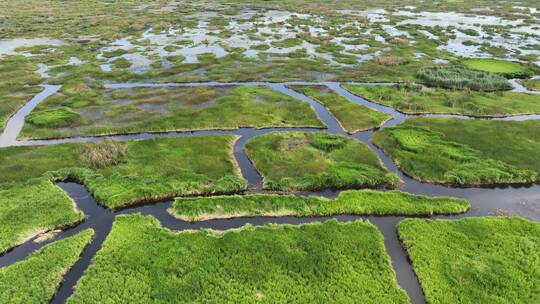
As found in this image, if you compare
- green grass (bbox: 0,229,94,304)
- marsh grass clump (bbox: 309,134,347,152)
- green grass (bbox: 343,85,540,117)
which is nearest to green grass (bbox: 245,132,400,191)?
marsh grass clump (bbox: 309,134,347,152)

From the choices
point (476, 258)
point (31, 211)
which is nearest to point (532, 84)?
point (476, 258)

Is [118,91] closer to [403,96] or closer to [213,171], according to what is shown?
[213,171]

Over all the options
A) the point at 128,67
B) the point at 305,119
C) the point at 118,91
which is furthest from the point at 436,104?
the point at 128,67

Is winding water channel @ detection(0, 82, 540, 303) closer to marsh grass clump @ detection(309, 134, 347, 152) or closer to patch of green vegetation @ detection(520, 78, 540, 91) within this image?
marsh grass clump @ detection(309, 134, 347, 152)

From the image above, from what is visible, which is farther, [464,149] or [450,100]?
[450,100]

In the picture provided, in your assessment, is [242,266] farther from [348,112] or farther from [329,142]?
[348,112]

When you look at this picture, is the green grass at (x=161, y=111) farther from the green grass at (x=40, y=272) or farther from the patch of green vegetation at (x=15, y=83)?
the green grass at (x=40, y=272)
